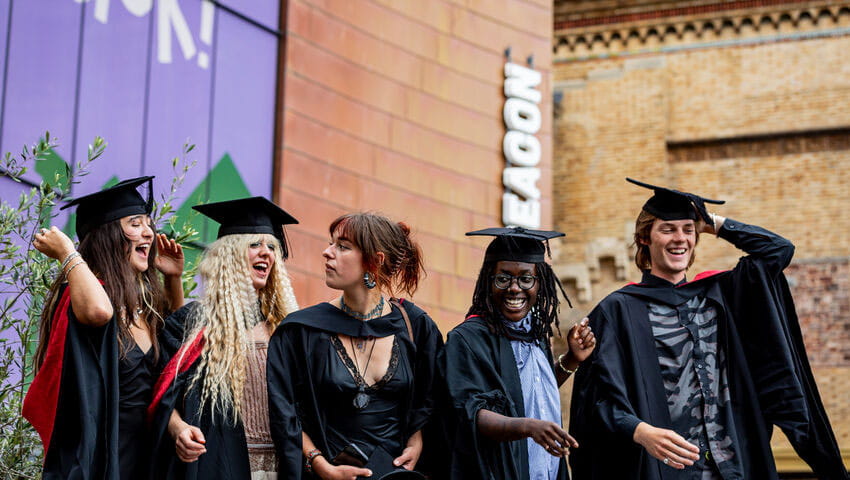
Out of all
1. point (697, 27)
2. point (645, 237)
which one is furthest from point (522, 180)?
point (645, 237)

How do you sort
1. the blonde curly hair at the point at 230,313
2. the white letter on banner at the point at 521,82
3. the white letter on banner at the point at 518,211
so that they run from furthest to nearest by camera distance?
the white letter on banner at the point at 521,82 → the white letter on banner at the point at 518,211 → the blonde curly hair at the point at 230,313

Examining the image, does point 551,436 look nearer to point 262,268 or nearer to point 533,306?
point 533,306

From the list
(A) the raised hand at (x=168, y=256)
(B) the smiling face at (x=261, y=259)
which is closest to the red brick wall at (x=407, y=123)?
(A) the raised hand at (x=168, y=256)

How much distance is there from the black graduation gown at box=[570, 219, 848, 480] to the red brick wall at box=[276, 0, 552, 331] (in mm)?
7528

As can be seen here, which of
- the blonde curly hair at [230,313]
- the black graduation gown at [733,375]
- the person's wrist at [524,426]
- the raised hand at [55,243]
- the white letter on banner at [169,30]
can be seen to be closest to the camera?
the person's wrist at [524,426]

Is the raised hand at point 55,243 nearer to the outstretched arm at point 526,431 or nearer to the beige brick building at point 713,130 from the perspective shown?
the outstretched arm at point 526,431

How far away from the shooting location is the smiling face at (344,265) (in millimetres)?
4887

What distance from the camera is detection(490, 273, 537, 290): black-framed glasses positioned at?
4.97m

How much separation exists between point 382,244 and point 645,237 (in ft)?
4.23

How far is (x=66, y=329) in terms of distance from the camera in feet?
14.9

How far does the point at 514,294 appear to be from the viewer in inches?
195

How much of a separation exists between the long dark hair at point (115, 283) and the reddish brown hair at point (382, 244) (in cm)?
86

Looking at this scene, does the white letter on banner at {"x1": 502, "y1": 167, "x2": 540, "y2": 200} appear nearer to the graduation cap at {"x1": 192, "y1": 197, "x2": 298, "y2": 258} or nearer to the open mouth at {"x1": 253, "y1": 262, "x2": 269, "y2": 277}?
the graduation cap at {"x1": 192, "y1": 197, "x2": 298, "y2": 258}

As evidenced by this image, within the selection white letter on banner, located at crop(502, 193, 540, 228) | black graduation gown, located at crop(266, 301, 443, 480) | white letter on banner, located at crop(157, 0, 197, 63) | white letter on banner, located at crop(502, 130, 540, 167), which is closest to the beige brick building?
white letter on banner, located at crop(502, 193, 540, 228)
